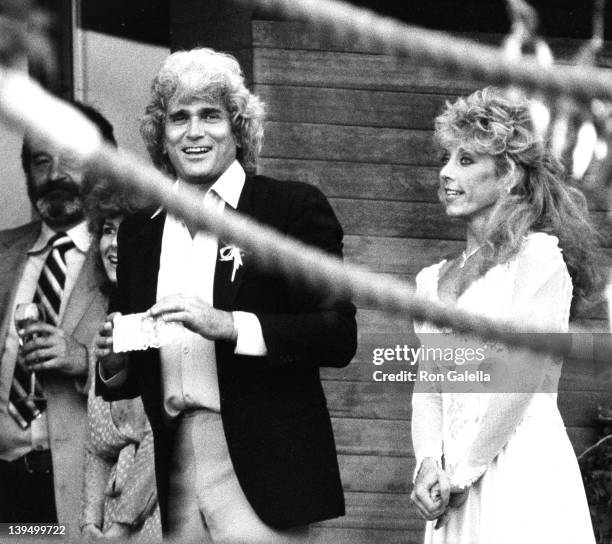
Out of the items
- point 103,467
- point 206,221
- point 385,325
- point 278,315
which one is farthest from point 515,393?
point 206,221

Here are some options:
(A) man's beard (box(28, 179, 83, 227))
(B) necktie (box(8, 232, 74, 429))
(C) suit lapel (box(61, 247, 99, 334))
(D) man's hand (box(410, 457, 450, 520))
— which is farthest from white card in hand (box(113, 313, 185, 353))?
(A) man's beard (box(28, 179, 83, 227))

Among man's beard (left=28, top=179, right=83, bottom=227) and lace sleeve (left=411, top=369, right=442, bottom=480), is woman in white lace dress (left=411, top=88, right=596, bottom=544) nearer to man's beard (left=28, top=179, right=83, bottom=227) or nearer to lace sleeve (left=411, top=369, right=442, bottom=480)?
lace sleeve (left=411, top=369, right=442, bottom=480)

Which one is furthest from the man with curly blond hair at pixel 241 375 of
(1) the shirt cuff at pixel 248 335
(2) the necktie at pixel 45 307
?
(2) the necktie at pixel 45 307

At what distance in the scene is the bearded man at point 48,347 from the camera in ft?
13.9

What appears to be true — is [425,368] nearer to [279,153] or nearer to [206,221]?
[279,153]

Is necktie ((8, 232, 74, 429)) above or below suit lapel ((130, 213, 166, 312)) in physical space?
below

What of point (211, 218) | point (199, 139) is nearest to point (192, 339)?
point (199, 139)

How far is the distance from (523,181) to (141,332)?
0.99 m

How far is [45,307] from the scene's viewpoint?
14.6 ft

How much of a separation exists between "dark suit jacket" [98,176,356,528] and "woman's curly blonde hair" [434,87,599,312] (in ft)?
1.70

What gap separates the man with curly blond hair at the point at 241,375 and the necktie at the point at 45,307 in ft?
4.14

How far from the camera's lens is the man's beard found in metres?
4.64

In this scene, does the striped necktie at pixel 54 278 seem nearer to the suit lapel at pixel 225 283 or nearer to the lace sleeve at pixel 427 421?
the lace sleeve at pixel 427 421

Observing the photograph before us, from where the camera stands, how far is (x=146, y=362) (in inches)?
122
